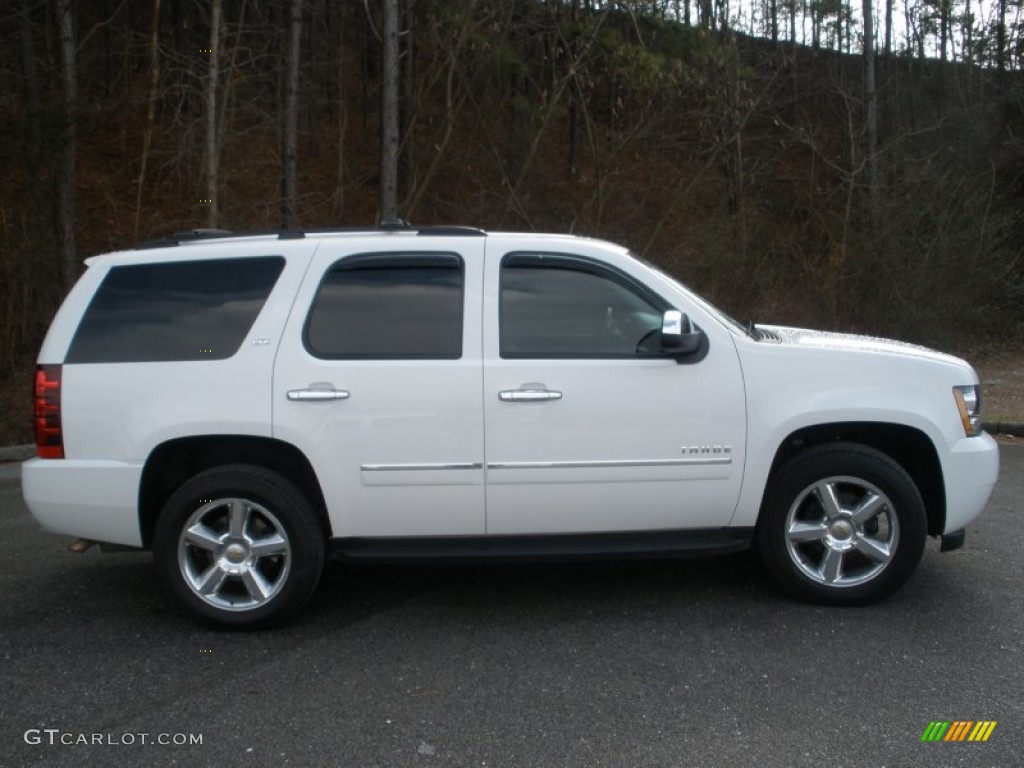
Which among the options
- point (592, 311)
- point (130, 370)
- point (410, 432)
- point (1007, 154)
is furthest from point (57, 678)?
point (1007, 154)

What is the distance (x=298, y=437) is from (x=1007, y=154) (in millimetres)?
21242

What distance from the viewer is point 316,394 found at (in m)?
4.34

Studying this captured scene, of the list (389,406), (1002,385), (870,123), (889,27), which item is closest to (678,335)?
(389,406)

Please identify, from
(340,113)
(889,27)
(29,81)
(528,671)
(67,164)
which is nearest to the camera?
(528,671)

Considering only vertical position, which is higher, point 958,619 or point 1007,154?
point 1007,154

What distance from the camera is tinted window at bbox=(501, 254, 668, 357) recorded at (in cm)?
447

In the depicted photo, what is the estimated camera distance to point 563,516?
4.43 metres

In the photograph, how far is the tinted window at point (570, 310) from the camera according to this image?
4473 mm

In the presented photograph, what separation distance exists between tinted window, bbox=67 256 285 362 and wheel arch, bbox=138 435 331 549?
44 centimetres

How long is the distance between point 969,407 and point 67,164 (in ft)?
43.2

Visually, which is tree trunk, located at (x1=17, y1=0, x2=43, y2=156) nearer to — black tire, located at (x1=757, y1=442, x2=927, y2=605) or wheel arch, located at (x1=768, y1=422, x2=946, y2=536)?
wheel arch, located at (x1=768, y1=422, x2=946, y2=536)

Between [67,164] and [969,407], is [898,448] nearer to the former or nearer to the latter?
[969,407]

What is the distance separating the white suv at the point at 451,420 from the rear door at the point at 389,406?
1 cm

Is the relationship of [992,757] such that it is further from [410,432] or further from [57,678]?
[57,678]
